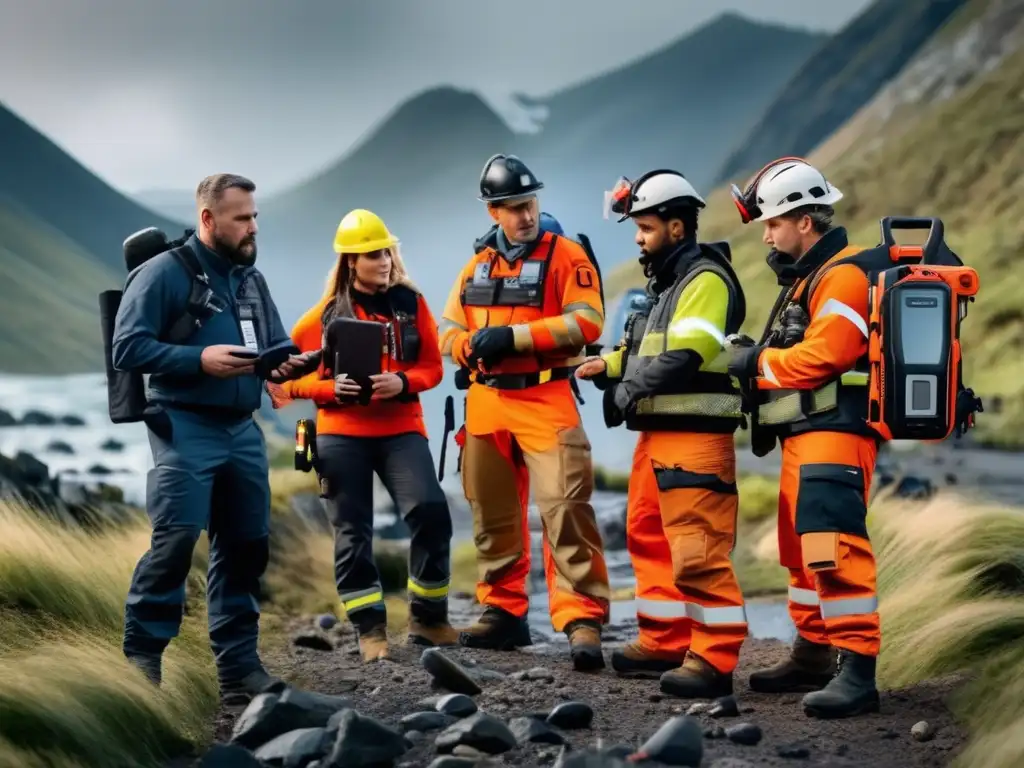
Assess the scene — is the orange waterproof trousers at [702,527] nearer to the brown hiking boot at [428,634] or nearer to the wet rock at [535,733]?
the wet rock at [535,733]

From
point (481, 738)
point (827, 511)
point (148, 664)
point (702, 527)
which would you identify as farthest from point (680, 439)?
point (148, 664)


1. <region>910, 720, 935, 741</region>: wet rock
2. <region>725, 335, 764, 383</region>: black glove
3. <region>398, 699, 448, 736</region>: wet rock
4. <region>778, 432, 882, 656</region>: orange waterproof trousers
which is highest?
<region>725, 335, 764, 383</region>: black glove

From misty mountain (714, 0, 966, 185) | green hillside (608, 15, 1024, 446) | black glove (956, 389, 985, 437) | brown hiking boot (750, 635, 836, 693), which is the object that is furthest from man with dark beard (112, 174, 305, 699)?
misty mountain (714, 0, 966, 185)

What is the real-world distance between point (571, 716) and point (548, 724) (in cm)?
9

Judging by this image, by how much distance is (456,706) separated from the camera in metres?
5.54

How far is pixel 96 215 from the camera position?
153 feet

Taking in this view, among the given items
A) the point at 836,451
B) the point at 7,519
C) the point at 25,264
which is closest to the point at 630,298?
the point at 836,451

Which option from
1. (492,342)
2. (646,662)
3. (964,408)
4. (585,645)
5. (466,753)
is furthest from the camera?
(492,342)

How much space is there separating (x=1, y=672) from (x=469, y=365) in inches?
115

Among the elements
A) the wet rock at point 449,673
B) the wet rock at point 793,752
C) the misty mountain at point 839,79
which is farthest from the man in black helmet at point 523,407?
the misty mountain at point 839,79

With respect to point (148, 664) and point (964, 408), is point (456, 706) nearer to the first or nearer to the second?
point (148, 664)

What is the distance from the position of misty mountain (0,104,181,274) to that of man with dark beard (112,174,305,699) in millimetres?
35685

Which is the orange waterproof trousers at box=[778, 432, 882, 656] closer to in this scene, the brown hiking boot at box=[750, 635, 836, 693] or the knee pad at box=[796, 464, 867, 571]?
the knee pad at box=[796, 464, 867, 571]

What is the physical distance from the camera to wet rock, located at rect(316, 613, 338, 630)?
8969 millimetres
